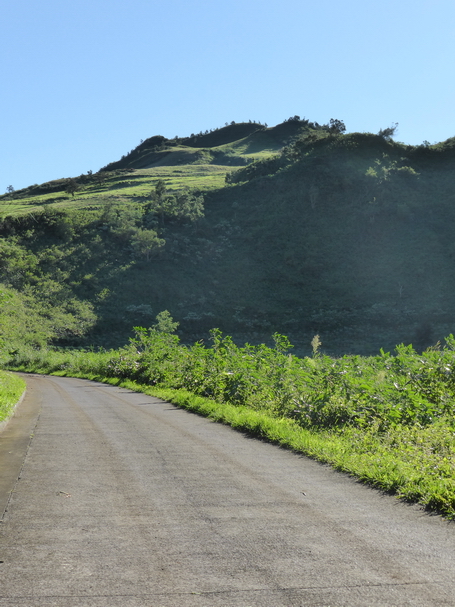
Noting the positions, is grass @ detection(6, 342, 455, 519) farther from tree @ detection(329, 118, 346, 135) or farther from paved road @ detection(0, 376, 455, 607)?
tree @ detection(329, 118, 346, 135)

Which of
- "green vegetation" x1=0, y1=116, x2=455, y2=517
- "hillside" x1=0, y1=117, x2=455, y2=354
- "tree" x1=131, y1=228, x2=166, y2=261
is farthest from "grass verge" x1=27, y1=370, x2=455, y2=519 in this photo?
"tree" x1=131, y1=228, x2=166, y2=261

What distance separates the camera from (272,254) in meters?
71.0

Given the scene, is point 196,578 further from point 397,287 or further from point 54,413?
point 397,287

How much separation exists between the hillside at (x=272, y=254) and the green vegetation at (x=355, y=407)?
128 ft

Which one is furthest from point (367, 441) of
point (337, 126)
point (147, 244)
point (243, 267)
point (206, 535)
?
point (337, 126)

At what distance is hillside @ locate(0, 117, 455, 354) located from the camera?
192 ft

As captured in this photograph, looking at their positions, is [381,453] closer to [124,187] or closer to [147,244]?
[147,244]

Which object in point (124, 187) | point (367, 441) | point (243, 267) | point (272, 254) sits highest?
point (124, 187)

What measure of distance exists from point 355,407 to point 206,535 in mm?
5432

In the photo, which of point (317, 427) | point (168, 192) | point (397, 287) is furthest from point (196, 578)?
point (168, 192)

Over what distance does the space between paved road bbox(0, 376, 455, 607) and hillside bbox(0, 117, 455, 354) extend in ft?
152

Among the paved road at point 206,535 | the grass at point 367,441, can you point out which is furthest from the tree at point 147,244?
the paved road at point 206,535

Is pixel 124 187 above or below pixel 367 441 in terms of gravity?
above

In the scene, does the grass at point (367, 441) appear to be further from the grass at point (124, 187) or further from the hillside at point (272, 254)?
the grass at point (124, 187)
